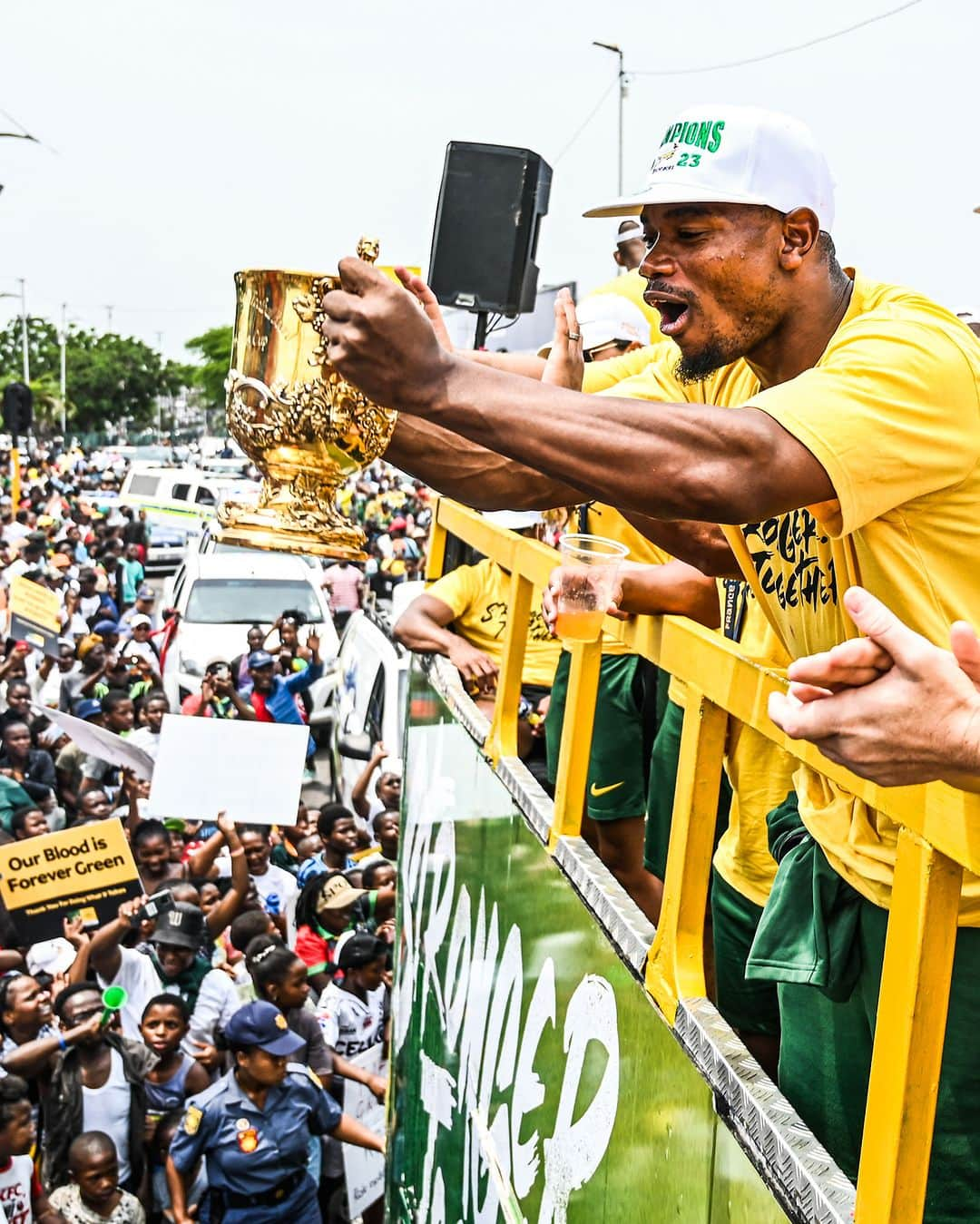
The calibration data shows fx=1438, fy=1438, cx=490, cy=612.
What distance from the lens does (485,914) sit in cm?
297

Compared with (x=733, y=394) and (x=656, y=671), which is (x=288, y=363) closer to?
(x=733, y=394)

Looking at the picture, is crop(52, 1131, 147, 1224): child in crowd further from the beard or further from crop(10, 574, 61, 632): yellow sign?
crop(10, 574, 61, 632): yellow sign

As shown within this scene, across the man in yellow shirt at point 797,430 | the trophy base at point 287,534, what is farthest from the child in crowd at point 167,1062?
the man in yellow shirt at point 797,430

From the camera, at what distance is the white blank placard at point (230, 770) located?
6.47 meters

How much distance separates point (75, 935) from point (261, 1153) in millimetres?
1521

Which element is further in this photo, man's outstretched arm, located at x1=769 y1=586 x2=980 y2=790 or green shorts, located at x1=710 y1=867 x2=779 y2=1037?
green shorts, located at x1=710 y1=867 x2=779 y2=1037

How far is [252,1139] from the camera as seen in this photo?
4898 millimetres

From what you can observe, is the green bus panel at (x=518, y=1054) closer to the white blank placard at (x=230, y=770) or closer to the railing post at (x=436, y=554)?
the railing post at (x=436, y=554)

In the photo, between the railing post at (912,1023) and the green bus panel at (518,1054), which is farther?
the green bus panel at (518,1054)

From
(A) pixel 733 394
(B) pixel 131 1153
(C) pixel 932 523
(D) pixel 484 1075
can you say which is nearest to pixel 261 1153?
(B) pixel 131 1153

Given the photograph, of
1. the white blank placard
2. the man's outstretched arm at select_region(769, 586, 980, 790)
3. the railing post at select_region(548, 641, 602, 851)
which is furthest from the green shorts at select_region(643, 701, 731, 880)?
the white blank placard

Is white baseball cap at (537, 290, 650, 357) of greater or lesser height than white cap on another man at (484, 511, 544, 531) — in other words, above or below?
above

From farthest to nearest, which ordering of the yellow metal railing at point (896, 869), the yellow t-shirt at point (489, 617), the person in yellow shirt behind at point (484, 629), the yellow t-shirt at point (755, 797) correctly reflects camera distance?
the yellow t-shirt at point (489, 617), the person in yellow shirt behind at point (484, 629), the yellow t-shirt at point (755, 797), the yellow metal railing at point (896, 869)

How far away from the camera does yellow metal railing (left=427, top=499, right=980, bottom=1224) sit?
4.18 ft
